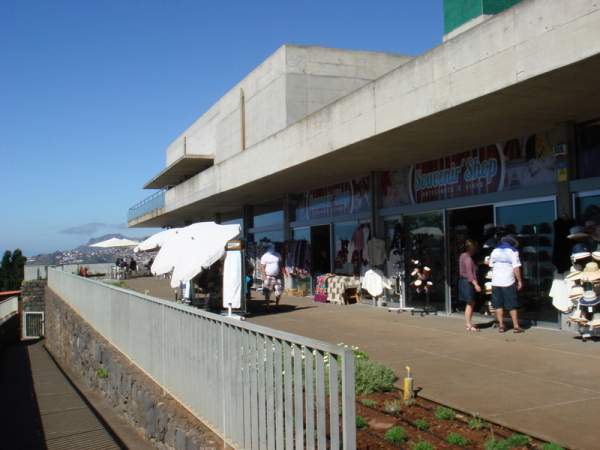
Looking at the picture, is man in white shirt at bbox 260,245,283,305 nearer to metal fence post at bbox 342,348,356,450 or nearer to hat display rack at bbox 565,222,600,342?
hat display rack at bbox 565,222,600,342

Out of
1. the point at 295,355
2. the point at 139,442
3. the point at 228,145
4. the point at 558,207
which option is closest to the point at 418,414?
the point at 295,355

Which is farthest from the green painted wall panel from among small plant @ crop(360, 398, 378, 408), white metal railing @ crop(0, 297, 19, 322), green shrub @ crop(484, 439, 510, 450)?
white metal railing @ crop(0, 297, 19, 322)

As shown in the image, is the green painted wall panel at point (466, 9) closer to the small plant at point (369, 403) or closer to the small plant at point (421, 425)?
the small plant at point (369, 403)

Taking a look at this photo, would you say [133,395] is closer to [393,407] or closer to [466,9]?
[393,407]

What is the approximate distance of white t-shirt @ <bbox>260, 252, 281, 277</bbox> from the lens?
14.3 metres

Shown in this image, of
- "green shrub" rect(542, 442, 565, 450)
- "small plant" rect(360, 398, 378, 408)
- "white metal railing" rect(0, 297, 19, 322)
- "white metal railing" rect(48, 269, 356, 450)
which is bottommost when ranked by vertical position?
"white metal railing" rect(0, 297, 19, 322)

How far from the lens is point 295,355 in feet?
12.4

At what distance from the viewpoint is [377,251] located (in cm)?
1482

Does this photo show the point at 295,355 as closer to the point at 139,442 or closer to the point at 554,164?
the point at 139,442

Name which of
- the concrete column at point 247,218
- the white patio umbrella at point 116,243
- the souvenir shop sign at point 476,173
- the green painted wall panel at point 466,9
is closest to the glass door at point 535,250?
the souvenir shop sign at point 476,173

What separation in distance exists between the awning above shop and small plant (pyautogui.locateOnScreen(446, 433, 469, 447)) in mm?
27412

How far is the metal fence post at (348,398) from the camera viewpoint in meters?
3.25

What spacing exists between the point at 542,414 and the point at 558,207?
5435mm

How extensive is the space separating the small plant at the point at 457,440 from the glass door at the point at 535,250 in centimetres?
614
